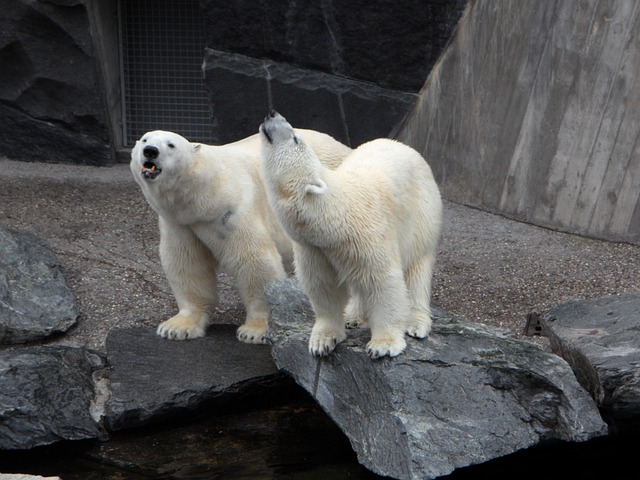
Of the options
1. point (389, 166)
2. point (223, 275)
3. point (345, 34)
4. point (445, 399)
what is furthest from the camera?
point (345, 34)

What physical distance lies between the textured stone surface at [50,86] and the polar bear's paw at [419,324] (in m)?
4.79

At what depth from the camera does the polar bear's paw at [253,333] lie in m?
4.87

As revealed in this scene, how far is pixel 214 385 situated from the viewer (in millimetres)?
4422

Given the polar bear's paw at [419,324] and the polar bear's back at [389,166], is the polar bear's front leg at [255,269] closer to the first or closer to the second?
the polar bear's back at [389,166]

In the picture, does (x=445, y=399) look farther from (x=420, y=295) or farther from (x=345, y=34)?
A: (x=345, y=34)

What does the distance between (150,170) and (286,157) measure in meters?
1.18

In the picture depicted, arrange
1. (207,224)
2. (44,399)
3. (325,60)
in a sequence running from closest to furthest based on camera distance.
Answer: (44,399)
(207,224)
(325,60)

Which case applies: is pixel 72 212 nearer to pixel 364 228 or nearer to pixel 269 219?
pixel 269 219

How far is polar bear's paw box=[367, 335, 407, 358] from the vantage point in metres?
3.79

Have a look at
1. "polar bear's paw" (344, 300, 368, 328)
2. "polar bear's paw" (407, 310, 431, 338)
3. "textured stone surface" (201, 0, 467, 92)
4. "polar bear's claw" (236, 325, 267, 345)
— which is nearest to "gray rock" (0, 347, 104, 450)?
"polar bear's claw" (236, 325, 267, 345)

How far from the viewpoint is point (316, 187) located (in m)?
3.44

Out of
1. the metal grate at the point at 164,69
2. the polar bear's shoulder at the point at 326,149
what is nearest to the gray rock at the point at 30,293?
the polar bear's shoulder at the point at 326,149

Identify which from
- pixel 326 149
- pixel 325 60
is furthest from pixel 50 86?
pixel 326 149

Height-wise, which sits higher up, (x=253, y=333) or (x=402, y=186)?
(x=402, y=186)
